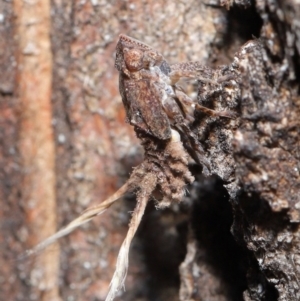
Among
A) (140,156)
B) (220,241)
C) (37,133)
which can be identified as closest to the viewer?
(220,241)

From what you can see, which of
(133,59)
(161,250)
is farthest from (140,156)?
(133,59)

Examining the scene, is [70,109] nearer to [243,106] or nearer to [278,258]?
[243,106]

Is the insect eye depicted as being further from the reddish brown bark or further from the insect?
the reddish brown bark

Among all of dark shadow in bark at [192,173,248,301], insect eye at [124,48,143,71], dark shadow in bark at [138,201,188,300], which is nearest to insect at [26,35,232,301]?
insect eye at [124,48,143,71]

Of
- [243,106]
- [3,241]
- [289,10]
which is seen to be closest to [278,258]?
[243,106]

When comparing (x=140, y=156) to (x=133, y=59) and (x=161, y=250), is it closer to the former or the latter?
(x=161, y=250)
